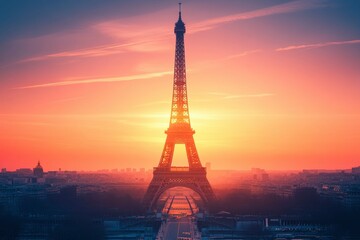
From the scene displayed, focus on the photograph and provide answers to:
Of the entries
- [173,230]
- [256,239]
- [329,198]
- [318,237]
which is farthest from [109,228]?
[329,198]

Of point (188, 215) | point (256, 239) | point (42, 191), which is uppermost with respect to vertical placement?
point (42, 191)

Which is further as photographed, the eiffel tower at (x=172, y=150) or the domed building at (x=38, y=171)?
the domed building at (x=38, y=171)

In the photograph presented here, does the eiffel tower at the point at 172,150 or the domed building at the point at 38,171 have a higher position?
the domed building at the point at 38,171

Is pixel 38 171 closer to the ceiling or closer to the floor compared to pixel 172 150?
closer to the ceiling

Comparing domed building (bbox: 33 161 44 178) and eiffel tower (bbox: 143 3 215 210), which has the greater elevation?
domed building (bbox: 33 161 44 178)

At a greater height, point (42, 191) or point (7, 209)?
point (42, 191)

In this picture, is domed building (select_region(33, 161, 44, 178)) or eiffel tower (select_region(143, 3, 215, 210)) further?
domed building (select_region(33, 161, 44, 178))

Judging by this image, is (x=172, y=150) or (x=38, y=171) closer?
(x=172, y=150)

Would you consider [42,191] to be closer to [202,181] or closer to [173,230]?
[202,181]
